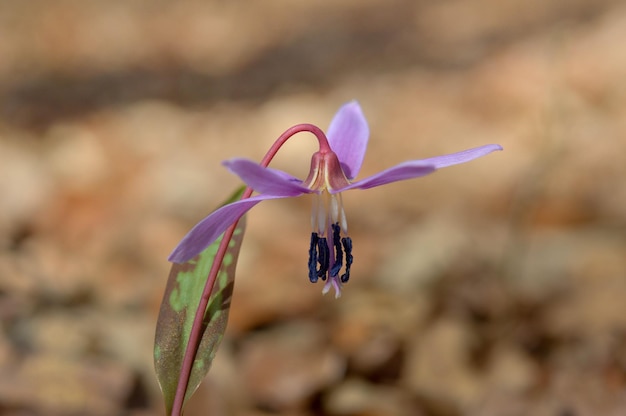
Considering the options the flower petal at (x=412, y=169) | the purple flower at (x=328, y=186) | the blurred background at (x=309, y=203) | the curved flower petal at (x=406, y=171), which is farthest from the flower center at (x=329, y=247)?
the blurred background at (x=309, y=203)

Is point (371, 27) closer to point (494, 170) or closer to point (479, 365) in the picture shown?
point (494, 170)

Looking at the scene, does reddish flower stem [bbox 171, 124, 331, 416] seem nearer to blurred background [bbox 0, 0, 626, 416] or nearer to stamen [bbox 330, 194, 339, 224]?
stamen [bbox 330, 194, 339, 224]

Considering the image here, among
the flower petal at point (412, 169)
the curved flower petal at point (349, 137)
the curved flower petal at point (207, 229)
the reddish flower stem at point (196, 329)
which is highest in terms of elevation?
the curved flower petal at point (349, 137)

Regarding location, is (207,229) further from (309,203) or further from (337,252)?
(309,203)

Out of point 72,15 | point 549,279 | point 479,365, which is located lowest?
point 479,365

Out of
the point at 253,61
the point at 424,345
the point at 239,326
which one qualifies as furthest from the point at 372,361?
the point at 253,61

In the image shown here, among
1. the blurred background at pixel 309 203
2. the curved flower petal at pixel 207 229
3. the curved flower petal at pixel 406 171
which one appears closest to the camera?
the curved flower petal at pixel 406 171

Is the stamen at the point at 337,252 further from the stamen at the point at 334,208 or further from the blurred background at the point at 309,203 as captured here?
the blurred background at the point at 309,203

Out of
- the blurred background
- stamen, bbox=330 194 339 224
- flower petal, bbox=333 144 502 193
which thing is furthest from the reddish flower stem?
the blurred background

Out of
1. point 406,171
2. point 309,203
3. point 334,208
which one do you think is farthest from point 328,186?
point 309,203
